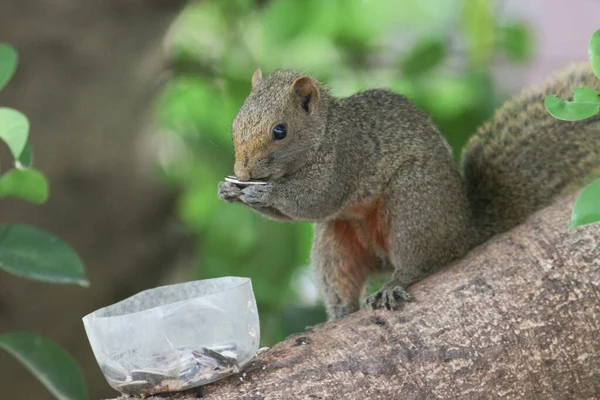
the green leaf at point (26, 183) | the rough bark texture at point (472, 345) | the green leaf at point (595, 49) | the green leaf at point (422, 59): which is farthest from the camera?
the green leaf at point (422, 59)

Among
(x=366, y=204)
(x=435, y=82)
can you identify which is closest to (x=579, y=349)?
(x=366, y=204)

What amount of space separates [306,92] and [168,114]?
1.33 m

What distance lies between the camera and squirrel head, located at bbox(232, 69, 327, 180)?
146 centimetres

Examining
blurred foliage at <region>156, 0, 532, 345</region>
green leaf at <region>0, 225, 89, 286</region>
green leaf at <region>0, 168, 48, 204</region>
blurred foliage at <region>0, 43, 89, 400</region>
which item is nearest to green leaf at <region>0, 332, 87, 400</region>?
blurred foliage at <region>0, 43, 89, 400</region>

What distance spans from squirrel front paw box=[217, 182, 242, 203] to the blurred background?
772 millimetres

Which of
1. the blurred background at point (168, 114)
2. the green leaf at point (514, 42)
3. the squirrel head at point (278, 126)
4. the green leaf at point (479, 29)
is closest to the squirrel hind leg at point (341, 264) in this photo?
the squirrel head at point (278, 126)

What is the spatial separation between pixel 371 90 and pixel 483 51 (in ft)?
3.86

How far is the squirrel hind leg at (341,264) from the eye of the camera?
1.69 m

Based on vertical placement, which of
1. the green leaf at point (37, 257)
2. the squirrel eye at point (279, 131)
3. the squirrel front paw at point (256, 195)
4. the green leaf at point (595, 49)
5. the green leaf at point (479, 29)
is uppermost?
the green leaf at point (479, 29)

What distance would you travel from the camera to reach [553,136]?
1669 millimetres

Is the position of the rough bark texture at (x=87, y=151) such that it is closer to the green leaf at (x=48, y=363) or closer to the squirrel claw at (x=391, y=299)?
the green leaf at (x=48, y=363)

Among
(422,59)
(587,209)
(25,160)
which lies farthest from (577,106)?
(422,59)

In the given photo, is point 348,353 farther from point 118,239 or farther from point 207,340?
point 118,239

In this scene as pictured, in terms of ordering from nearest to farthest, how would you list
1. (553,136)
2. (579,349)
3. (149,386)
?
(149,386)
(579,349)
(553,136)
